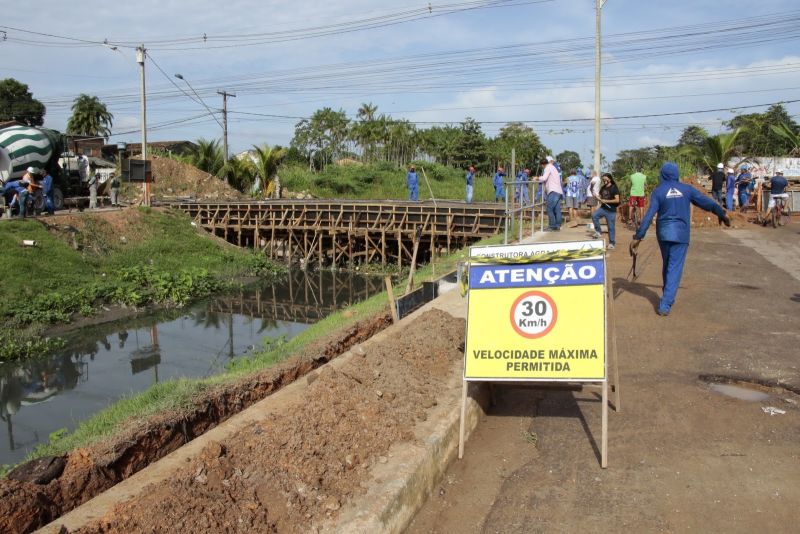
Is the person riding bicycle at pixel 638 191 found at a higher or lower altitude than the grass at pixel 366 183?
lower

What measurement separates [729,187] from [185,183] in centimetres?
3108

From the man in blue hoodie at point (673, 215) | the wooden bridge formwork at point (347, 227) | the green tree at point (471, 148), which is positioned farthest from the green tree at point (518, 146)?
the man in blue hoodie at point (673, 215)

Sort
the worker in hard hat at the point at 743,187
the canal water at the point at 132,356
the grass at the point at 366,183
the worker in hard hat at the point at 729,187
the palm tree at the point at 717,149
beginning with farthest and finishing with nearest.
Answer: the grass at the point at 366,183 → the palm tree at the point at 717,149 → the worker in hard hat at the point at 743,187 → the worker in hard hat at the point at 729,187 → the canal water at the point at 132,356

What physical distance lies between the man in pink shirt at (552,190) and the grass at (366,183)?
28404mm

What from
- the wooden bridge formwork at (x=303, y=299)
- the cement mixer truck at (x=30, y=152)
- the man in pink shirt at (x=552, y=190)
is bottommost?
the wooden bridge formwork at (x=303, y=299)

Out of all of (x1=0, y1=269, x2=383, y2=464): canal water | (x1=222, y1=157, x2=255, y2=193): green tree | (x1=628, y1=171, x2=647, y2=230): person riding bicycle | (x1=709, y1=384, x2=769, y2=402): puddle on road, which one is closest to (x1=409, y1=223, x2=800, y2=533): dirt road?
(x1=709, y1=384, x2=769, y2=402): puddle on road

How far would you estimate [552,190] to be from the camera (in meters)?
15.5

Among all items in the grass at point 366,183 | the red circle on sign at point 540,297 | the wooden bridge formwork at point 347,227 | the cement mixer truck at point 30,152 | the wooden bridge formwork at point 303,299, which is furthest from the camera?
A: the grass at point 366,183

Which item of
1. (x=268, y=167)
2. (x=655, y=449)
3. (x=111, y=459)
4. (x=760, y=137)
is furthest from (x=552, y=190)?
A: (x=268, y=167)

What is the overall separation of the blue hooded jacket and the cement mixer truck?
2082cm

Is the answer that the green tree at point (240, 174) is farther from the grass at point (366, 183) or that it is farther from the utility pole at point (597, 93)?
the utility pole at point (597, 93)

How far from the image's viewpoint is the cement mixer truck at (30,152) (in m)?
21.9

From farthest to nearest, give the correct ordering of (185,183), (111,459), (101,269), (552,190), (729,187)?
(185,183), (101,269), (729,187), (552,190), (111,459)

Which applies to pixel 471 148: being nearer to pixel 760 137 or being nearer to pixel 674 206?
pixel 760 137
